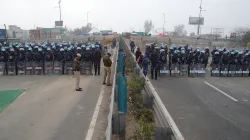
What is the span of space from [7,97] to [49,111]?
3.05 meters

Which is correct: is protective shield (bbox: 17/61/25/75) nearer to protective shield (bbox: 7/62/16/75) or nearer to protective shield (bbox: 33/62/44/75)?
protective shield (bbox: 7/62/16/75)

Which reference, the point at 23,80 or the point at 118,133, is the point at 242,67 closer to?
the point at 118,133

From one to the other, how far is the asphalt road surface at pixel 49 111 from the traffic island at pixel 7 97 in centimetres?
25

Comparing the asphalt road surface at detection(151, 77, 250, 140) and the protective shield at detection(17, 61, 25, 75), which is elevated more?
the protective shield at detection(17, 61, 25, 75)

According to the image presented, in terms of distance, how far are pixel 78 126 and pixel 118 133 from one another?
184 cm

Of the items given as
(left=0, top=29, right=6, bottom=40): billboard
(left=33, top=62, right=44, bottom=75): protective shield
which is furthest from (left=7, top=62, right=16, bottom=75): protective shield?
(left=0, top=29, right=6, bottom=40): billboard

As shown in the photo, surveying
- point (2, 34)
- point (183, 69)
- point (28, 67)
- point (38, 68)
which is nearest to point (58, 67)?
point (38, 68)

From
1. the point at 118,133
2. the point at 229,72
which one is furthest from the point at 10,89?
the point at 229,72

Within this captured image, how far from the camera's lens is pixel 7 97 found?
1016 cm

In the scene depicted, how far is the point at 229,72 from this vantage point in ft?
53.6

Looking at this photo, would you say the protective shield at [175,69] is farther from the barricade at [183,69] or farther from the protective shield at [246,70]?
the protective shield at [246,70]

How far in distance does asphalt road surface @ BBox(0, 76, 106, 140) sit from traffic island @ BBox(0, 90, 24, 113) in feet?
0.81

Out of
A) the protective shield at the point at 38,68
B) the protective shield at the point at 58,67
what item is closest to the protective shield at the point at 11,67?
the protective shield at the point at 38,68

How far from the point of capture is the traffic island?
920 cm
